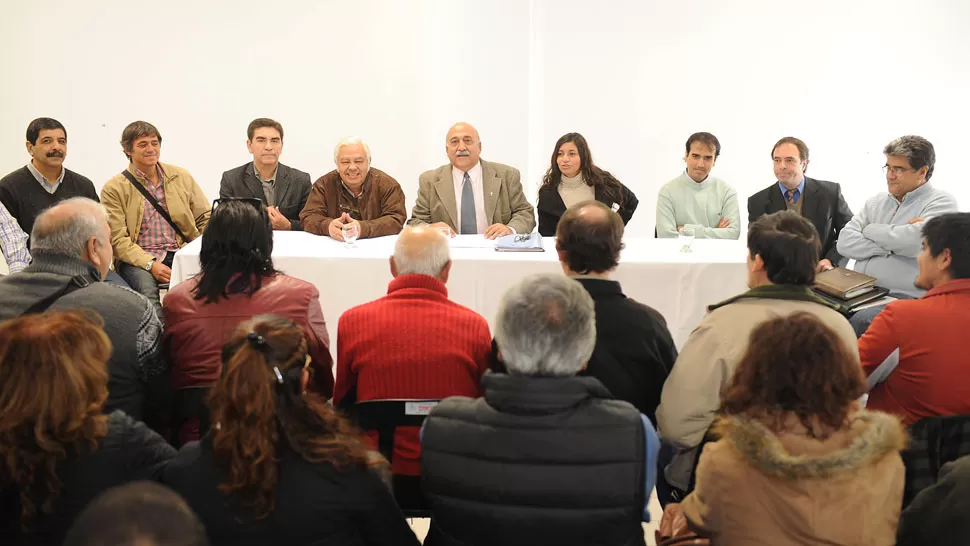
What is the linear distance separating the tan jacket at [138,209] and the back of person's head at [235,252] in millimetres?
1683

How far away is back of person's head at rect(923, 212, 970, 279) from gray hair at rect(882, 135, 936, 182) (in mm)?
1462

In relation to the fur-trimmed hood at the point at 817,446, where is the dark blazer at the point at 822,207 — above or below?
above

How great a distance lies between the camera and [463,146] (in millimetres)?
4609

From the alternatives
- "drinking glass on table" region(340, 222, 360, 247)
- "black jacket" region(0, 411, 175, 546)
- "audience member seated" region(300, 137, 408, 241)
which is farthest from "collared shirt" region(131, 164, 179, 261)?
"black jacket" region(0, 411, 175, 546)

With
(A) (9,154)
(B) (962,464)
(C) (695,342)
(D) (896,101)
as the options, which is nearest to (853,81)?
(D) (896,101)

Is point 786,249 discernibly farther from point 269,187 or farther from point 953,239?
point 269,187

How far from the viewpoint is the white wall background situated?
6293 millimetres

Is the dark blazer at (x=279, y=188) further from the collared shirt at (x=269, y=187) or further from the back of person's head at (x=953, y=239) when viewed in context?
the back of person's head at (x=953, y=239)

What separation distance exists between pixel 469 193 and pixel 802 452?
3250 millimetres

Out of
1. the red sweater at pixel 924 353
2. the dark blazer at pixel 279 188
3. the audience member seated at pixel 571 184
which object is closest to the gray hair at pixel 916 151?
the audience member seated at pixel 571 184

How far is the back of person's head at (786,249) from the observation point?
2.29 metres

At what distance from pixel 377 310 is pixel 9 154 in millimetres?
5420

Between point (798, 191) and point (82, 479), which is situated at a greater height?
point (798, 191)

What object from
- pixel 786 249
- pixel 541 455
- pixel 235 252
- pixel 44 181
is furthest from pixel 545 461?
pixel 44 181
